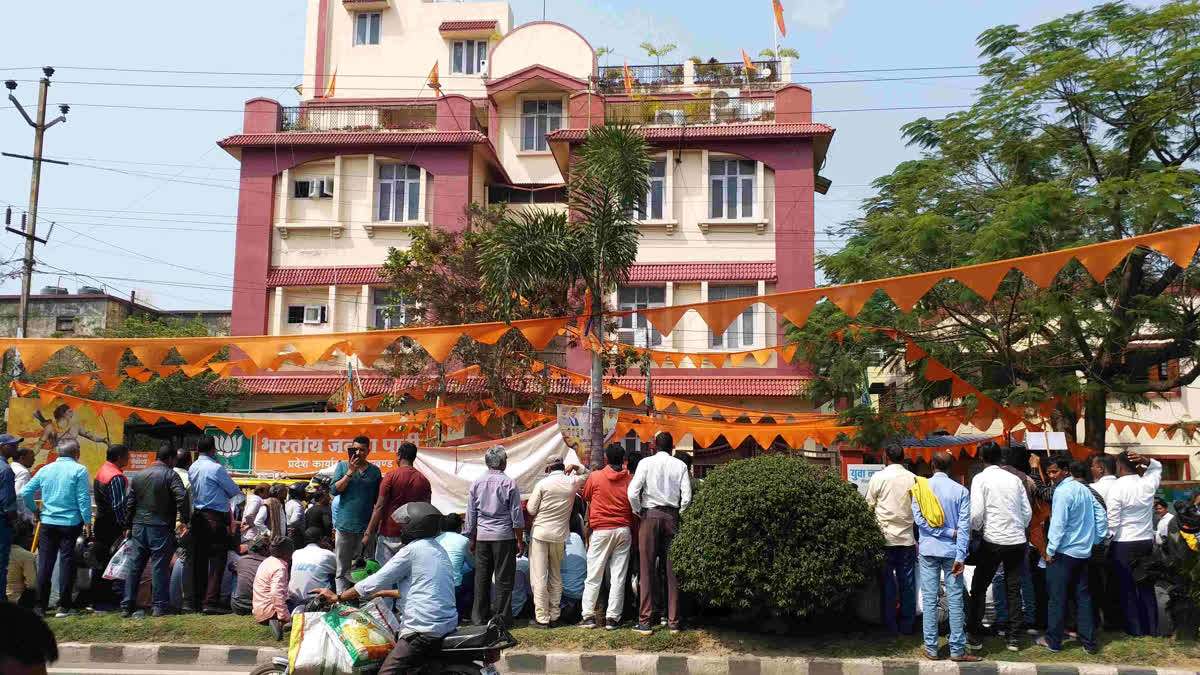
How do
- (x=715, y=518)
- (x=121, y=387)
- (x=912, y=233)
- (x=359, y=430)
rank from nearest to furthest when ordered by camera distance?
(x=715, y=518) < (x=912, y=233) < (x=359, y=430) < (x=121, y=387)

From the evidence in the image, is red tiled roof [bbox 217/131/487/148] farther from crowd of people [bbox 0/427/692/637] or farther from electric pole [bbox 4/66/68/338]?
crowd of people [bbox 0/427/692/637]

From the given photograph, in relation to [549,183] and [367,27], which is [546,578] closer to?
[549,183]

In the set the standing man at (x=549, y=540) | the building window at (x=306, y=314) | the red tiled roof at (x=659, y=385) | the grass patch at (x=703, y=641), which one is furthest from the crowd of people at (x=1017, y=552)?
the building window at (x=306, y=314)

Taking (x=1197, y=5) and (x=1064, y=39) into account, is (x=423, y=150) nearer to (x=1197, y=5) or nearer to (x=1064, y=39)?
(x=1064, y=39)

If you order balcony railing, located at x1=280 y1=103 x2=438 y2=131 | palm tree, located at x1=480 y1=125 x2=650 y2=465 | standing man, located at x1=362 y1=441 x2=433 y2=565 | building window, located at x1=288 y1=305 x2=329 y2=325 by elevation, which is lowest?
standing man, located at x1=362 y1=441 x2=433 y2=565

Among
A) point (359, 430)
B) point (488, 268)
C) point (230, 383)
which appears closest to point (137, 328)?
point (230, 383)

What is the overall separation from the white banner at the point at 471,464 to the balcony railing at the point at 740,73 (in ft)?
58.1

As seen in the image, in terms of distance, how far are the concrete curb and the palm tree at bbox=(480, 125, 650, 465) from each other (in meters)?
3.93

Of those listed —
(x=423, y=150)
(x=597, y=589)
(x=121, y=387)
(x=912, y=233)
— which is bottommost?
(x=597, y=589)

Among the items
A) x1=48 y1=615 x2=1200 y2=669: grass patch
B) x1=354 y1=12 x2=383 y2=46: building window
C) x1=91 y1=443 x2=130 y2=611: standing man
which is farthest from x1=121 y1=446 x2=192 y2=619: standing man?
x1=354 y1=12 x2=383 y2=46: building window

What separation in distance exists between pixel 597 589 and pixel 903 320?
9909 millimetres

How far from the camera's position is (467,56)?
35.4 m

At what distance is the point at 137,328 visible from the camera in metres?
33.4

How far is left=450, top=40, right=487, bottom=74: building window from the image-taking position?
35250 mm
